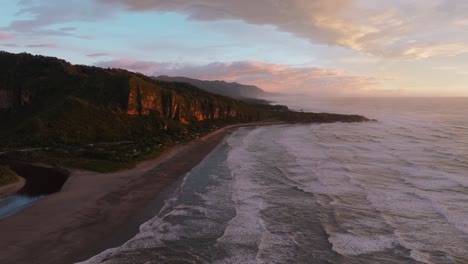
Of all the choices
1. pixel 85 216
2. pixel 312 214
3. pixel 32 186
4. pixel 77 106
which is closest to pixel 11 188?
pixel 32 186

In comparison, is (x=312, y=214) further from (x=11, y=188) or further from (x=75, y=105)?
(x=75, y=105)

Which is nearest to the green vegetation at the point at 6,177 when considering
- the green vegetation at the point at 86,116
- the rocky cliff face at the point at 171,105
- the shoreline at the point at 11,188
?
the shoreline at the point at 11,188

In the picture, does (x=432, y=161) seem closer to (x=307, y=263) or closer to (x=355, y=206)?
(x=355, y=206)

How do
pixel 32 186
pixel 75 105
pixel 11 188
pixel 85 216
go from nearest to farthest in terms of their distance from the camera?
pixel 85 216
pixel 11 188
pixel 32 186
pixel 75 105

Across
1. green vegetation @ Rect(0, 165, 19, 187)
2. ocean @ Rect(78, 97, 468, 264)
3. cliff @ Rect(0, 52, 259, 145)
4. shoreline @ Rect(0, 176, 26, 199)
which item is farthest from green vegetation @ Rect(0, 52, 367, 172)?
ocean @ Rect(78, 97, 468, 264)

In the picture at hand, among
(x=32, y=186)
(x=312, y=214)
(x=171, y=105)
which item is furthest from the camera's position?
(x=171, y=105)

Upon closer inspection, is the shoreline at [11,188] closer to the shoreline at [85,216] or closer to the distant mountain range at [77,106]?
the shoreline at [85,216]

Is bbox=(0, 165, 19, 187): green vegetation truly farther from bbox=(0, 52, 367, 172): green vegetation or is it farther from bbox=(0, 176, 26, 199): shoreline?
bbox=(0, 52, 367, 172): green vegetation
